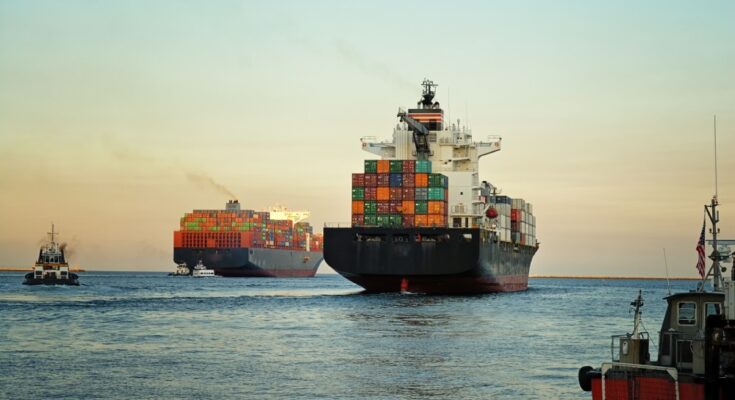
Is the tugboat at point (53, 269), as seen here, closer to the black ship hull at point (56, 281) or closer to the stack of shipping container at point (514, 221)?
the black ship hull at point (56, 281)

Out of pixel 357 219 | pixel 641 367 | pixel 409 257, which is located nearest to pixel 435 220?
pixel 409 257

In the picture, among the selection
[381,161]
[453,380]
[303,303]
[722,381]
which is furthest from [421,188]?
[722,381]

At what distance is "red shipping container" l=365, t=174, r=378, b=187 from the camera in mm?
90731

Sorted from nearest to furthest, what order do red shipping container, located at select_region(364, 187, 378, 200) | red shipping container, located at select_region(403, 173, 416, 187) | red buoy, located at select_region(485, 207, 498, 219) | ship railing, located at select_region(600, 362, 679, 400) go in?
ship railing, located at select_region(600, 362, 679, 400) < red shipping container, located at select_region(364, 187, 378, 200) < red shipping container, located at select_region(403, 173, 416, 187) < red buoy, located at select_region(485, 207, 498, 219)

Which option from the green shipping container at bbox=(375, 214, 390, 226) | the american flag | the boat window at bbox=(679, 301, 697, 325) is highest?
the green shipping container at bbox=(375, 214, 390, 226)

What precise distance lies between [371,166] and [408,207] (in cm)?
549

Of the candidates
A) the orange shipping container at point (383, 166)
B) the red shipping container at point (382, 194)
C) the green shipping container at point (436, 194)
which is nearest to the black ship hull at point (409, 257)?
the green shipping container at point (436, 194)

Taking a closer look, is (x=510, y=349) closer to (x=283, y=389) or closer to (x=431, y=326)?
(x=431, y=326)

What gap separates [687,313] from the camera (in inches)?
885

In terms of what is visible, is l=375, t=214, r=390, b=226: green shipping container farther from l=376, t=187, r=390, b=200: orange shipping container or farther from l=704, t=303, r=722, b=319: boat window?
l=704, t=303, r=722, b=319: boat window

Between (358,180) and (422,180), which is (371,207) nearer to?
(358,180)

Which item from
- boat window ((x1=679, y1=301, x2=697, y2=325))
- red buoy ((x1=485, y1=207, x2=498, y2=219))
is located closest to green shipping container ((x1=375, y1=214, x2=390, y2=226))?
red buoy ((x1=485, y1=207, x2=498, y2=219))

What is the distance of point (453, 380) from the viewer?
33156 mm

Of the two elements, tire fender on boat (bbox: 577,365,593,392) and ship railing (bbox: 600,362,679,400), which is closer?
ship railing (bbox: 600,362,679,400)
